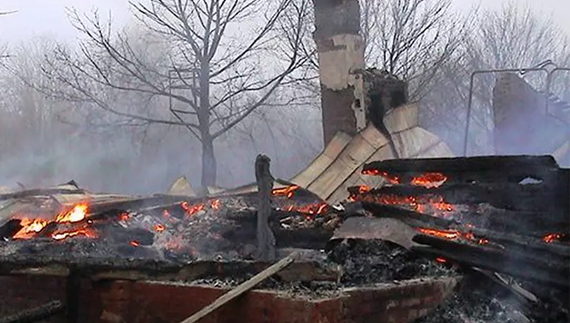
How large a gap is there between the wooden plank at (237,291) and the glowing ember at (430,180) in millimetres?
2704

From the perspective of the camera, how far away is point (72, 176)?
24.0 m

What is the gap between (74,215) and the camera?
27.1ft

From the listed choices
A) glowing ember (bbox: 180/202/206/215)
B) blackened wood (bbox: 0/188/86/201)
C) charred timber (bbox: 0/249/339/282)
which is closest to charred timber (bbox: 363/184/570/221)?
charred timber (bbox: 0/249/339/282)

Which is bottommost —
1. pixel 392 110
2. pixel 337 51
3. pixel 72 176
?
pixel 72 176

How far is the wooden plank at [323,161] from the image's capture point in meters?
8.92

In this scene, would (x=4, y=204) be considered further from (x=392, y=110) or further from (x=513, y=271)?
(x=513, y=271)

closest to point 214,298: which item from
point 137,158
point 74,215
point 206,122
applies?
point 74,215

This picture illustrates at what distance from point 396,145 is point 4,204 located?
5354mm

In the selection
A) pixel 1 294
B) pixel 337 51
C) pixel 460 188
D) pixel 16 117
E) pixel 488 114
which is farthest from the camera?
pixel 16 117

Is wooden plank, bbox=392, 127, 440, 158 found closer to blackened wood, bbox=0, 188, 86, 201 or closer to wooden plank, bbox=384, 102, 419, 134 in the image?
wooden plank, bbox=384, 102, 419, 134

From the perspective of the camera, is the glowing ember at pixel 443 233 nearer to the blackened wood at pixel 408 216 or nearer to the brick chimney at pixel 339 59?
the blackened wood at pixel 408 216

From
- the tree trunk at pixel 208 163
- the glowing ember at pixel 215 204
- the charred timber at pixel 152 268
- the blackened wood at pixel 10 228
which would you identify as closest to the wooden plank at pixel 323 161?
the glowing ember at pixel 215 204

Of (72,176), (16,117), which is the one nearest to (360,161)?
(72,176)

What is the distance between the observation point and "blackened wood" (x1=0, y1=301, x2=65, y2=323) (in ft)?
15.5
